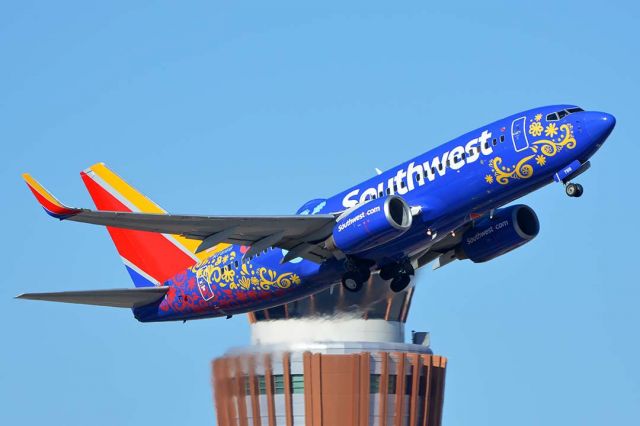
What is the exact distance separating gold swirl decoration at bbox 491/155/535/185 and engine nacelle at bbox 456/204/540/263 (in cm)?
618

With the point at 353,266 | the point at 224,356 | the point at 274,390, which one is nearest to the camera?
the point at 353,266

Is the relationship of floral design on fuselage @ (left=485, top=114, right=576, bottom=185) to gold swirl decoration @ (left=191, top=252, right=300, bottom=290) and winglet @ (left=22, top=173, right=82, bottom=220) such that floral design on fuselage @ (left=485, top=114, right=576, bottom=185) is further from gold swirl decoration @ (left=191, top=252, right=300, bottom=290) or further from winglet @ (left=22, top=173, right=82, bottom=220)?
winglet @ (left=22, top=173, right=82, bottom=220)

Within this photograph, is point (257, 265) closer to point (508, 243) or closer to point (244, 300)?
point (244, 300)

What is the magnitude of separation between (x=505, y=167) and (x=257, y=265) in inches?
411

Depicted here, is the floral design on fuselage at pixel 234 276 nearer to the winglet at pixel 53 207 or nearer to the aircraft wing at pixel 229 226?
the aircraft wing at pixel 229 226

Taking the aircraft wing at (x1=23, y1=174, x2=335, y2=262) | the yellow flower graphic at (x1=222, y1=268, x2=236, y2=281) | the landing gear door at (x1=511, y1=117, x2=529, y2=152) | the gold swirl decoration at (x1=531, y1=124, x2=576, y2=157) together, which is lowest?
the yellow flower graphic at (x1=222, y1=268, x2=236, y2=281)

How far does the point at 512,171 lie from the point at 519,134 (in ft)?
4.20

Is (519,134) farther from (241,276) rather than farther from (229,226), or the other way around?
(241,276)

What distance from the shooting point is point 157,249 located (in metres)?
54.1

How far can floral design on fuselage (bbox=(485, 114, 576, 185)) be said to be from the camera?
4306 cm

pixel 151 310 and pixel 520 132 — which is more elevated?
pixel 520 132

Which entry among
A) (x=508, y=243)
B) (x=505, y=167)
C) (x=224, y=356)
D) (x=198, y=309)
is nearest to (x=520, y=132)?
(x=505, y=167)

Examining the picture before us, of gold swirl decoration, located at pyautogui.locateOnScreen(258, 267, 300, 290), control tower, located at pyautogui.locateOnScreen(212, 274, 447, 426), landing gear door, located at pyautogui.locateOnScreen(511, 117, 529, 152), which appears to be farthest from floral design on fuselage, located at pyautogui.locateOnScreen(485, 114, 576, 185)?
control tower, located at pyautogui.locateOnScreen(212, 274, 447, 426)

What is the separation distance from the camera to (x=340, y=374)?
89.1 metres
